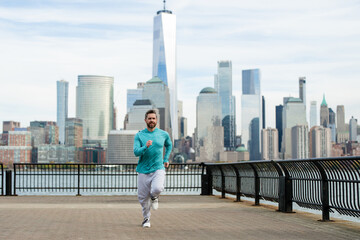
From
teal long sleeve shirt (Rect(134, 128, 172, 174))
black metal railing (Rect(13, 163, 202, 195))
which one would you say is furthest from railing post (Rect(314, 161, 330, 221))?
black metal railing (Rect(13, 163, 202, 195))

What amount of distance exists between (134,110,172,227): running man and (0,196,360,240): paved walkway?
480mm

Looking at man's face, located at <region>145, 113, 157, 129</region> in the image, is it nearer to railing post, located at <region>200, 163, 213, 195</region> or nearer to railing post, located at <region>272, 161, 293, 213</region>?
railing post, located at <region>272, 161, 293, 213</region>

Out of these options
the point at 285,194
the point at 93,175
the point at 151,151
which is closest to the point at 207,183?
the point at 93,175

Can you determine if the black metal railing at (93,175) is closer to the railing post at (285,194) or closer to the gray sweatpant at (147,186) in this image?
the railing post at (285,194)

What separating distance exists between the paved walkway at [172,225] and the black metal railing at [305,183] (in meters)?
0.34

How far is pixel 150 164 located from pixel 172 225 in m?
1.17

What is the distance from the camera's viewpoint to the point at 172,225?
34.7 feet

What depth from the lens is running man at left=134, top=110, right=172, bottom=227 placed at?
10.2 metres

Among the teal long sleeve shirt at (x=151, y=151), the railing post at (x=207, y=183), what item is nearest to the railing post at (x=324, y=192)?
the teal long sleeve shirt at (x=151, y=151)

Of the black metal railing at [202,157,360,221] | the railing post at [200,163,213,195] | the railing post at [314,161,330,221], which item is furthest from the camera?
the railing post at [200,163,213,195]

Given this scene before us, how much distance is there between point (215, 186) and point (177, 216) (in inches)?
320

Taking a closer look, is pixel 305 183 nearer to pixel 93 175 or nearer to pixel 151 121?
pixel 151 121

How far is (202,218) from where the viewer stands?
1202 cm

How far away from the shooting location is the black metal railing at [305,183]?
10.0 metres
